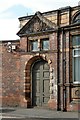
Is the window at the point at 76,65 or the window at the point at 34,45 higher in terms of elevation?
the window at the point at 34,45

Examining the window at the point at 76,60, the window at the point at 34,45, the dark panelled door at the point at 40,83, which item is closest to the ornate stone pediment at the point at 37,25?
the window at the point at 34,45

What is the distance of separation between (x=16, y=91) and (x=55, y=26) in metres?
5.51

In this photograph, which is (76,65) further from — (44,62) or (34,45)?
(34,45)

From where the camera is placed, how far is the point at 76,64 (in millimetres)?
18672

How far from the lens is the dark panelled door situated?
792 inches

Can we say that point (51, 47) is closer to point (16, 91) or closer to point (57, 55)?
point (57, 55)

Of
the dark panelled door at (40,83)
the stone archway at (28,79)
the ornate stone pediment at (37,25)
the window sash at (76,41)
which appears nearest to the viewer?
the window sash at (76,41)

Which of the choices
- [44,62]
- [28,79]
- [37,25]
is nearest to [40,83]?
[28,79]

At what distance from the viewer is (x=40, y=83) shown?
20359 millimetres

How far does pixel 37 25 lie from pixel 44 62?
8.28 ft

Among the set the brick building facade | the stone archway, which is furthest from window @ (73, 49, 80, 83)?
the stone archway

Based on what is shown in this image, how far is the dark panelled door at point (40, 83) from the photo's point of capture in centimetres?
2011

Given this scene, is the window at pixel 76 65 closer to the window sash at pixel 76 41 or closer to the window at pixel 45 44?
the window sash at pixel 76 41

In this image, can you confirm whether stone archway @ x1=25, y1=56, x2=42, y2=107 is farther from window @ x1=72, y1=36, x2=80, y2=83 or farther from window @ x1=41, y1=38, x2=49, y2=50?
window @ x1=72, y1=36, x2=80, y2=83
